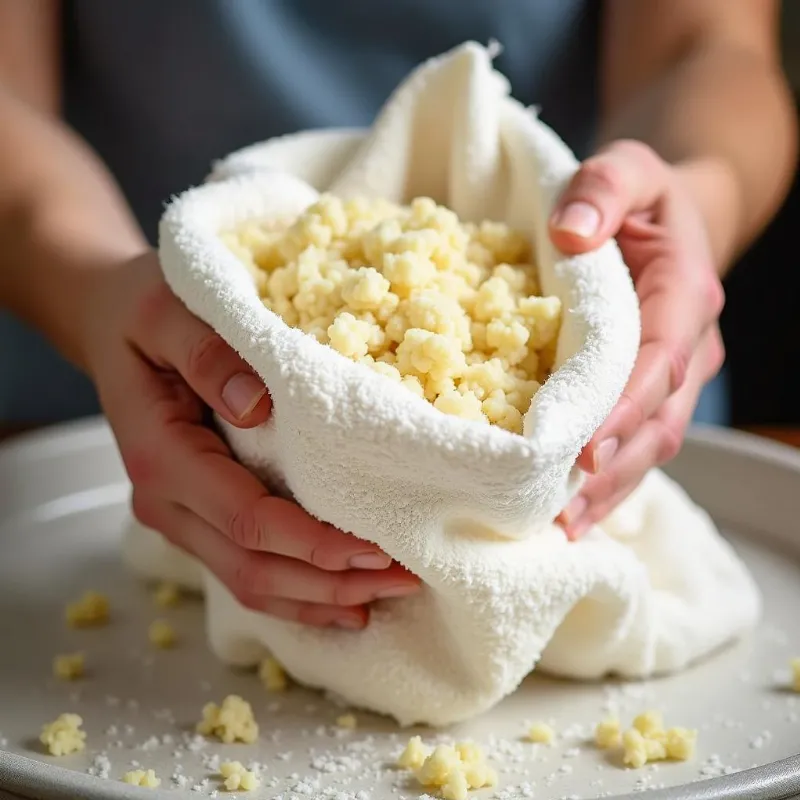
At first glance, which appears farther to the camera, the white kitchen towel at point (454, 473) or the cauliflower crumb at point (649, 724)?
the cauliflower crumb at point (649, 724)

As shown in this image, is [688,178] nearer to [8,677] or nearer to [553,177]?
[553,177]

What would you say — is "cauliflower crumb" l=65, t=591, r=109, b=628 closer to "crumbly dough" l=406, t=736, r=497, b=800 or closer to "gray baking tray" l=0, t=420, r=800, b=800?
"gray baking tray" l=0, t=420, r=800, b=800

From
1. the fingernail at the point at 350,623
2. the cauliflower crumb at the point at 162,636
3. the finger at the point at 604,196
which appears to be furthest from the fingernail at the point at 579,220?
the cauliflower crumb at the point at 162,636

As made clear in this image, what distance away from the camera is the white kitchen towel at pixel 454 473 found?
0.44 meters

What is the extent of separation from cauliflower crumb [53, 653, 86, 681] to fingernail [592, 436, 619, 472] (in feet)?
1.00

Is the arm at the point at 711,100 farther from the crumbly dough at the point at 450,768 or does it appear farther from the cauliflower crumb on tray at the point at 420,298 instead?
the crumbly dough at the point at 450,768

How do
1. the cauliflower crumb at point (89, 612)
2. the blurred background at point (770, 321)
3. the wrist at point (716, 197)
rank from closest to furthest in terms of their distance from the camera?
1. the cauliflower crumb at point (89, 612)
2. the wrist at point (716, 197)
3. the blurred background at point (770, 321)

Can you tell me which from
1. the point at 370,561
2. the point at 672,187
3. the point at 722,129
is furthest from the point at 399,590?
the point at 722,129

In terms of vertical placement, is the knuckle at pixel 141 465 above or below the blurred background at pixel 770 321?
above

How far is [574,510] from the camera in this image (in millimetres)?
538

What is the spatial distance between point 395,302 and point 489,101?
0.60 ft

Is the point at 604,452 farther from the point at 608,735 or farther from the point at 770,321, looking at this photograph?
the point at 770,321

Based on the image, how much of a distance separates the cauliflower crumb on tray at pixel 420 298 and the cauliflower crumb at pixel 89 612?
9.5 inches

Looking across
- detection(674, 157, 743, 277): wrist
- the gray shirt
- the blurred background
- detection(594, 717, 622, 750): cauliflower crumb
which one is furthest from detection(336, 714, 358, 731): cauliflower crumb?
the blurred background
